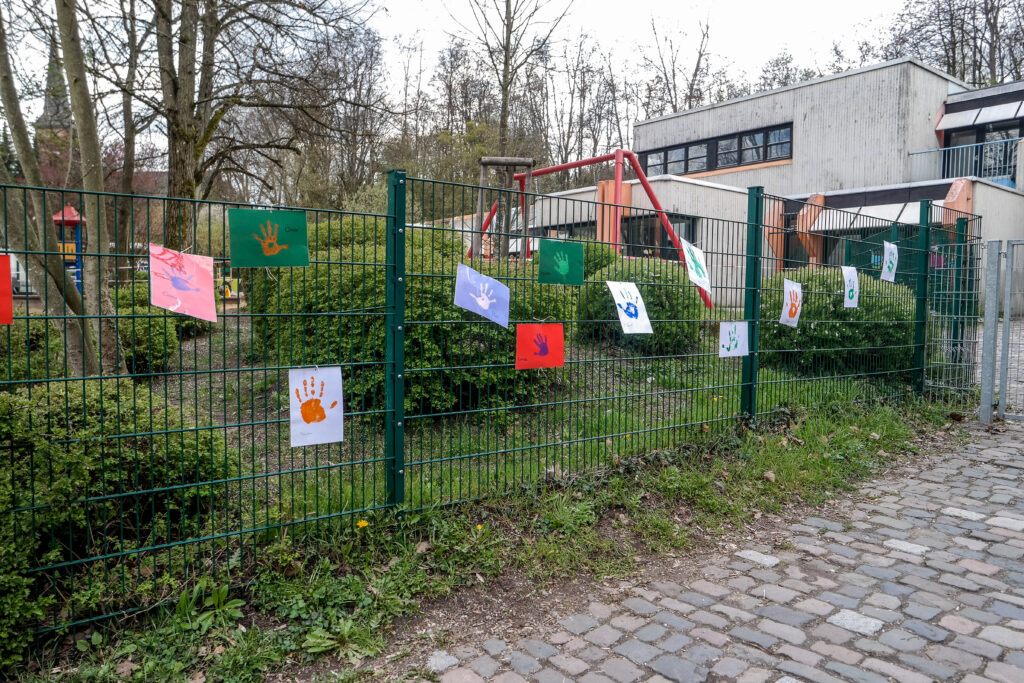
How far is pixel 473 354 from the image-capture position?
5.02 m

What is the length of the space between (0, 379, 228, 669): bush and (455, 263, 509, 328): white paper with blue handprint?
5.24ft

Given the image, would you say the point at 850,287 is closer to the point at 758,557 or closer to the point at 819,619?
the point at 758,557

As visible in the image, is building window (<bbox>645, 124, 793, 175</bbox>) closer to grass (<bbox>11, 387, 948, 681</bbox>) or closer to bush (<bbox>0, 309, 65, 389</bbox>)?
grass (<bbox>11, 387, 948, 681</bbox>)

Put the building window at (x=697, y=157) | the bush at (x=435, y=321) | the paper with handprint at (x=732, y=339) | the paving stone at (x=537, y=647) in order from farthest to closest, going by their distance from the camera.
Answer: the building window at (x=697, y=157) < the paper with handprint at (x=732, y=339) < the bush at (x=435, y=321) < the paving stone at (x=537, y=647)

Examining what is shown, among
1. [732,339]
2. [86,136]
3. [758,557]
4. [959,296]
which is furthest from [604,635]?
[959,296]

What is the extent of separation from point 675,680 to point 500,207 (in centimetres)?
299

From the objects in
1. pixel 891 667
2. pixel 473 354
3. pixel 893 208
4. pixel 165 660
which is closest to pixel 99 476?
pixel 165 660

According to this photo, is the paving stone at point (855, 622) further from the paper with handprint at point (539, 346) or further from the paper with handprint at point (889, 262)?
the paper with handprint at point (889, 262)

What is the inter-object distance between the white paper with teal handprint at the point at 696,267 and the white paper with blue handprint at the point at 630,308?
0.51 m

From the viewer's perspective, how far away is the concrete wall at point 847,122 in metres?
21.2

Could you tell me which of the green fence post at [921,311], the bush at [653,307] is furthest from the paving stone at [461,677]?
the green fence post at [921,311]

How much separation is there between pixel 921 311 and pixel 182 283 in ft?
26.0

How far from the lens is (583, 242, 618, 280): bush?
15.5ft

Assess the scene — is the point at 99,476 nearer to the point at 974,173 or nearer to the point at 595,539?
the point at 595,539
